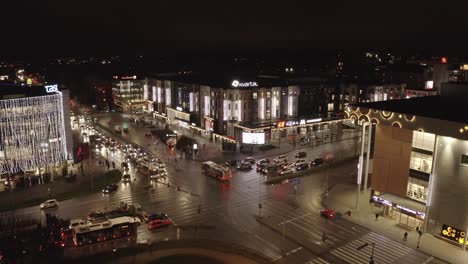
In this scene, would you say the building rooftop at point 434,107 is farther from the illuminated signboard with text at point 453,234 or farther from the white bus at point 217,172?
Answer: the white bus at point 217,172

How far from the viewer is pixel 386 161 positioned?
53500mm

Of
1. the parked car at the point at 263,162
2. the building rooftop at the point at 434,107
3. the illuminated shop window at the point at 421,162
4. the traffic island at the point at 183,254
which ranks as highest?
the building rooftop at the point at 434,107

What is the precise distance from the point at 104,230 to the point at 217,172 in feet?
83.2

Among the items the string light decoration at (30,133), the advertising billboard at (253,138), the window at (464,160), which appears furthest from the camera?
the advertising billboard at (253,138)

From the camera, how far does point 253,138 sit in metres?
86.9

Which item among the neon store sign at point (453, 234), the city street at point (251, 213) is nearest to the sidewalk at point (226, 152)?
the city street at point (251, 213)

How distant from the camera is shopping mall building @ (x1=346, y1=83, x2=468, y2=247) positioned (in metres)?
45.2

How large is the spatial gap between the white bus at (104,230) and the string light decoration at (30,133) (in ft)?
86.7

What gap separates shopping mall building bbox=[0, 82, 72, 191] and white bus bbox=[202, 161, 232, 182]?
2549 centimetres

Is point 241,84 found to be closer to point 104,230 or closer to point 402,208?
point 402,208

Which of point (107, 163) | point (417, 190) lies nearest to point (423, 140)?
point (417, 190)

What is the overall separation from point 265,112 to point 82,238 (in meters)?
59.7

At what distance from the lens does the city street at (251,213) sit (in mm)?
43188

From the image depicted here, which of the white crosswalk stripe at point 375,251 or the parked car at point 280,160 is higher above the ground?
the parked car at point 280,160
